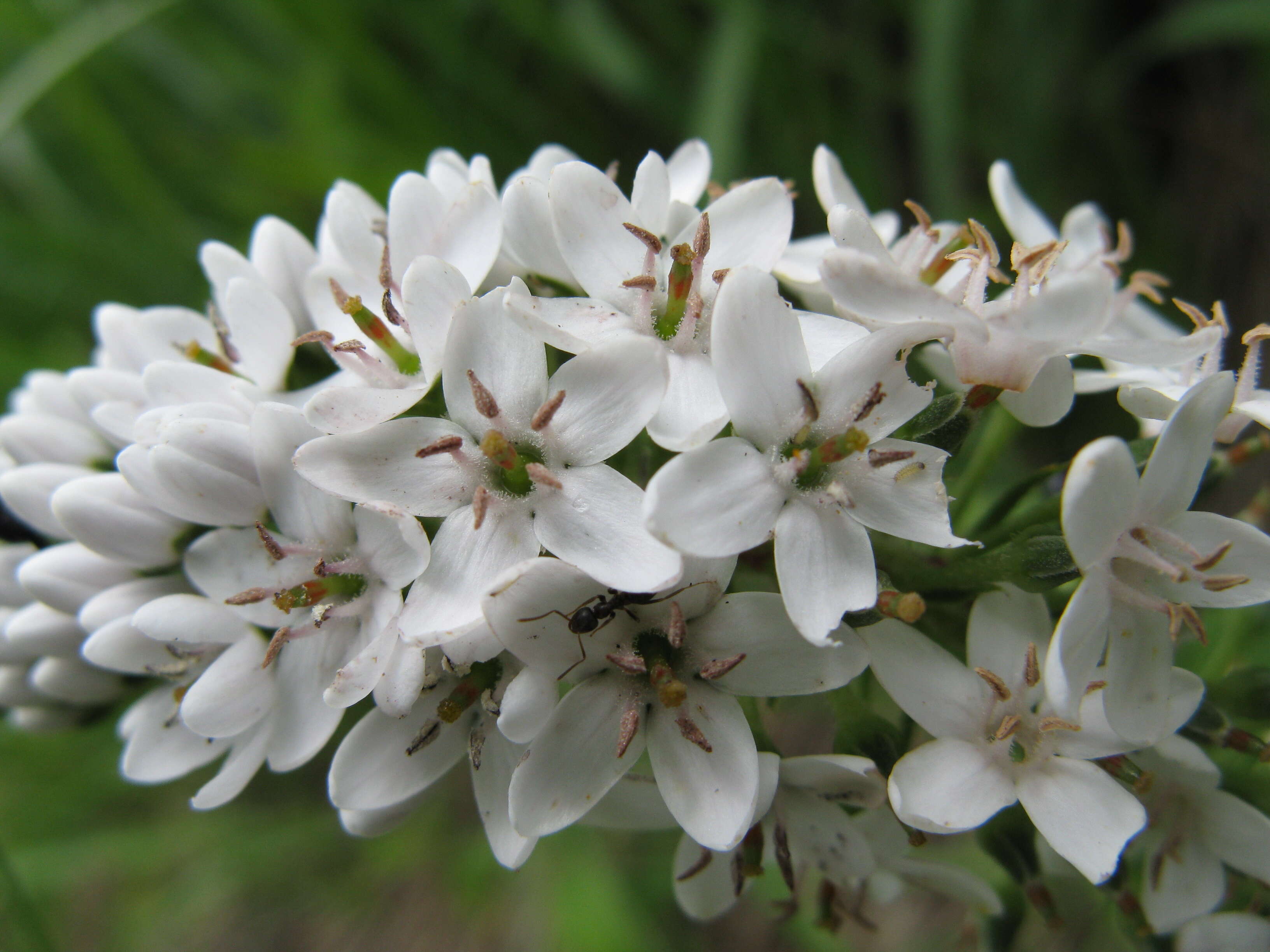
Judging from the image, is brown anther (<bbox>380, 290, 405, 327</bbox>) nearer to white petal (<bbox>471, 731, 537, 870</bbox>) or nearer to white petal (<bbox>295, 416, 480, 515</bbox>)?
white petal (<bbox>295, 416, 480, 515</bbox>)

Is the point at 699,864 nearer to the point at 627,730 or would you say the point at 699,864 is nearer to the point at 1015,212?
the point at 627,730

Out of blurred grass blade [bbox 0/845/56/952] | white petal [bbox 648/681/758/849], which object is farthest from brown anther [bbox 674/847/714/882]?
blurred grass blade [bbox 0/845/56/952]

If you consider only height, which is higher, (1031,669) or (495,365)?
(495,365)

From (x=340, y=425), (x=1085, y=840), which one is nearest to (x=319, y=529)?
(x=340, y=425)

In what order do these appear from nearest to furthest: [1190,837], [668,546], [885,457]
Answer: [668,546] → [885,457] → [1190,837]

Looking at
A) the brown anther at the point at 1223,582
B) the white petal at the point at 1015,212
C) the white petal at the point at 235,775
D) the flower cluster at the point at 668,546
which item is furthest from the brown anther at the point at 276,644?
the white petal at the point at 1015,212

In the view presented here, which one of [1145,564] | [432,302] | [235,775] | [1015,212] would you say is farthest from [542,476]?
[1015,212]
